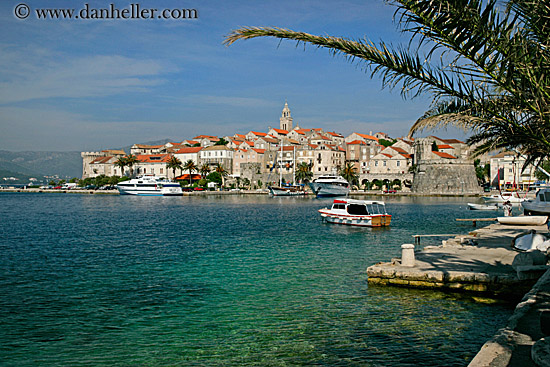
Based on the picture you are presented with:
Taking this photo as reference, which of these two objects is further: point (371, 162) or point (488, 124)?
point (371, 162)

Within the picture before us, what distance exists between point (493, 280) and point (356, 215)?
22854 millimetres

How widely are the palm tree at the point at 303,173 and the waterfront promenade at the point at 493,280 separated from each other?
9533 cm

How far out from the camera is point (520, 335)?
7152mm

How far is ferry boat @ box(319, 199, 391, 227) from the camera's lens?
34625 millimetres

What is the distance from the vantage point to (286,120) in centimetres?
18262

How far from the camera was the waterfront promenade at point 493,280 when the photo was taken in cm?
644

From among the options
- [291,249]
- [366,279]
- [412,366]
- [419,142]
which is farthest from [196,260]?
[419,142]

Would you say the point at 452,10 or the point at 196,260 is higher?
the point at 452,10

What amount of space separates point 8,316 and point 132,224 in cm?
2745

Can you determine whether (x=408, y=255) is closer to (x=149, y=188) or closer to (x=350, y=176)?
Result: (x=149, y=188)

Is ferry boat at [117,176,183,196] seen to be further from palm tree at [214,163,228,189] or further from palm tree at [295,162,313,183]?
palm tree at [295,162,313,183]

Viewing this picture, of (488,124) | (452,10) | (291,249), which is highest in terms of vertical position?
(452,10)

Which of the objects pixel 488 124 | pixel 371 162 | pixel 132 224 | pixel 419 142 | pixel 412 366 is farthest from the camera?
pixel 371 162

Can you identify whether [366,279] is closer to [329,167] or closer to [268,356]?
[268,356]
